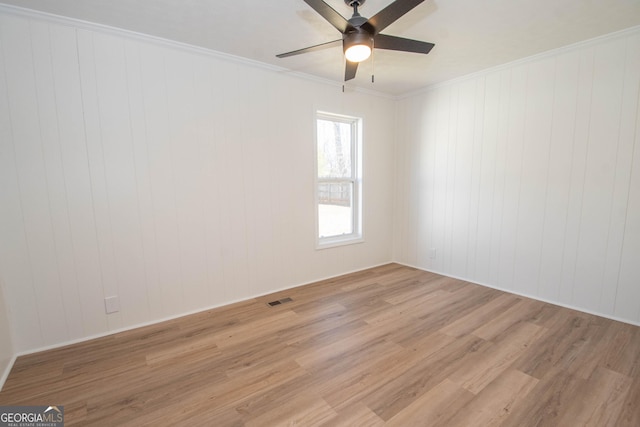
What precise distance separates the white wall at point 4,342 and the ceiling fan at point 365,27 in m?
2.93

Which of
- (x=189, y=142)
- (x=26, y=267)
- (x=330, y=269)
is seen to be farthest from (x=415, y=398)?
(x=26, y=267)

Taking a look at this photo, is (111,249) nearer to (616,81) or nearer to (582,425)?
(582,425)

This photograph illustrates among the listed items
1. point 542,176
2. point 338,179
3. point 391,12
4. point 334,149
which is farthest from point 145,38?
point 542,176

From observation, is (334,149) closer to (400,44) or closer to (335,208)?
(335,208)

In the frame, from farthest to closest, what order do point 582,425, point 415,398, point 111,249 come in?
point 111,249 < point 415,398 < point 582,425

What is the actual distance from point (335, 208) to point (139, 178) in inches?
93.9

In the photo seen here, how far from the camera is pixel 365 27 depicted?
181cm

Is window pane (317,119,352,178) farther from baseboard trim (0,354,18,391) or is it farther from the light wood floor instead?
baseboard trim (0,354,18,391)

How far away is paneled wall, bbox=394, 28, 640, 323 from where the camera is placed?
2576 millimetres

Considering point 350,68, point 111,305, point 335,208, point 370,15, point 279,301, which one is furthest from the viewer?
point 335,208

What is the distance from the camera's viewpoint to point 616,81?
2555 millimetres

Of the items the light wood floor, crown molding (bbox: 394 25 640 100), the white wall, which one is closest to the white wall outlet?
the light wood floor

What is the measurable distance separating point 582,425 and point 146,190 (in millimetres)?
3456

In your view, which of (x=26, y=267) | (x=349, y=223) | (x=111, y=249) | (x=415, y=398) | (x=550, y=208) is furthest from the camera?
(x=349, y=223)
